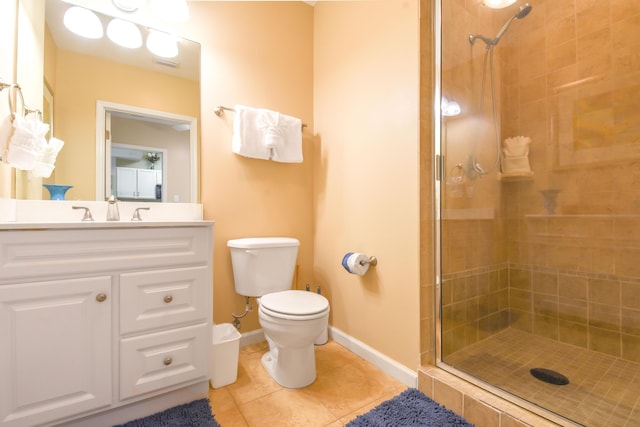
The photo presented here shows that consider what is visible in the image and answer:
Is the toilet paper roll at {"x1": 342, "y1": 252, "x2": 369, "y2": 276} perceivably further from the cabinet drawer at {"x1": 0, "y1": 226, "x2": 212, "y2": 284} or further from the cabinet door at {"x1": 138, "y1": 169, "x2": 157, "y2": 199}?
the cabinet door at {"x1": 138, "y1": 169, "x2": 157, "y2": 199}

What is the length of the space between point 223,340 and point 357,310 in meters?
0.79

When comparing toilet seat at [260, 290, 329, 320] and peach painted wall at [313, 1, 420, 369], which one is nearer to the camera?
toilet seat at [260, 290, 329, 320]

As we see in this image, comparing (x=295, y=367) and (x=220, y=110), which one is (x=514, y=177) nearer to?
(x=295, y=367)

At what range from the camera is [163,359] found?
1199 millimetres

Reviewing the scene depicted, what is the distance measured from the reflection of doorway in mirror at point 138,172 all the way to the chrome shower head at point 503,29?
6.29ft

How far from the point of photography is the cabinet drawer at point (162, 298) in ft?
3.73

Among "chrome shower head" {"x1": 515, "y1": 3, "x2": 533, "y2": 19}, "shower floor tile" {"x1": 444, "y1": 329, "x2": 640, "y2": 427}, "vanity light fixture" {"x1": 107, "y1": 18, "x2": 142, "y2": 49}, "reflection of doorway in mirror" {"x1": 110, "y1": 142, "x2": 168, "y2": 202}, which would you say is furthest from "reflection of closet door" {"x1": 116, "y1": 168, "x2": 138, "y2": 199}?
"chrome shower head" {"x1": 515, "y1": 3, "x2": 533, "y2": 19}

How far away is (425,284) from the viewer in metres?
1.43

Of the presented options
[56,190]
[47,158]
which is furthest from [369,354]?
[47,158]

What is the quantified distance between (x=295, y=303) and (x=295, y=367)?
0.32 metres

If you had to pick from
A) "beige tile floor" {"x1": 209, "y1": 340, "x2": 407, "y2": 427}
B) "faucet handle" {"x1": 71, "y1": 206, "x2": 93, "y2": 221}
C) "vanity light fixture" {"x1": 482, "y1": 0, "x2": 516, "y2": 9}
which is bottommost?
"beige tile floor" {"x1": 209, "y1": 340, "x2": 407, "y2": 427}

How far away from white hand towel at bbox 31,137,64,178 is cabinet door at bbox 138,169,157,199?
0.35 metres

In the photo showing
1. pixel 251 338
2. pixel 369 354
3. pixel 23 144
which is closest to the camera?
pixel 23 144

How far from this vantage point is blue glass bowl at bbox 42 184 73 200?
1.36 metres
